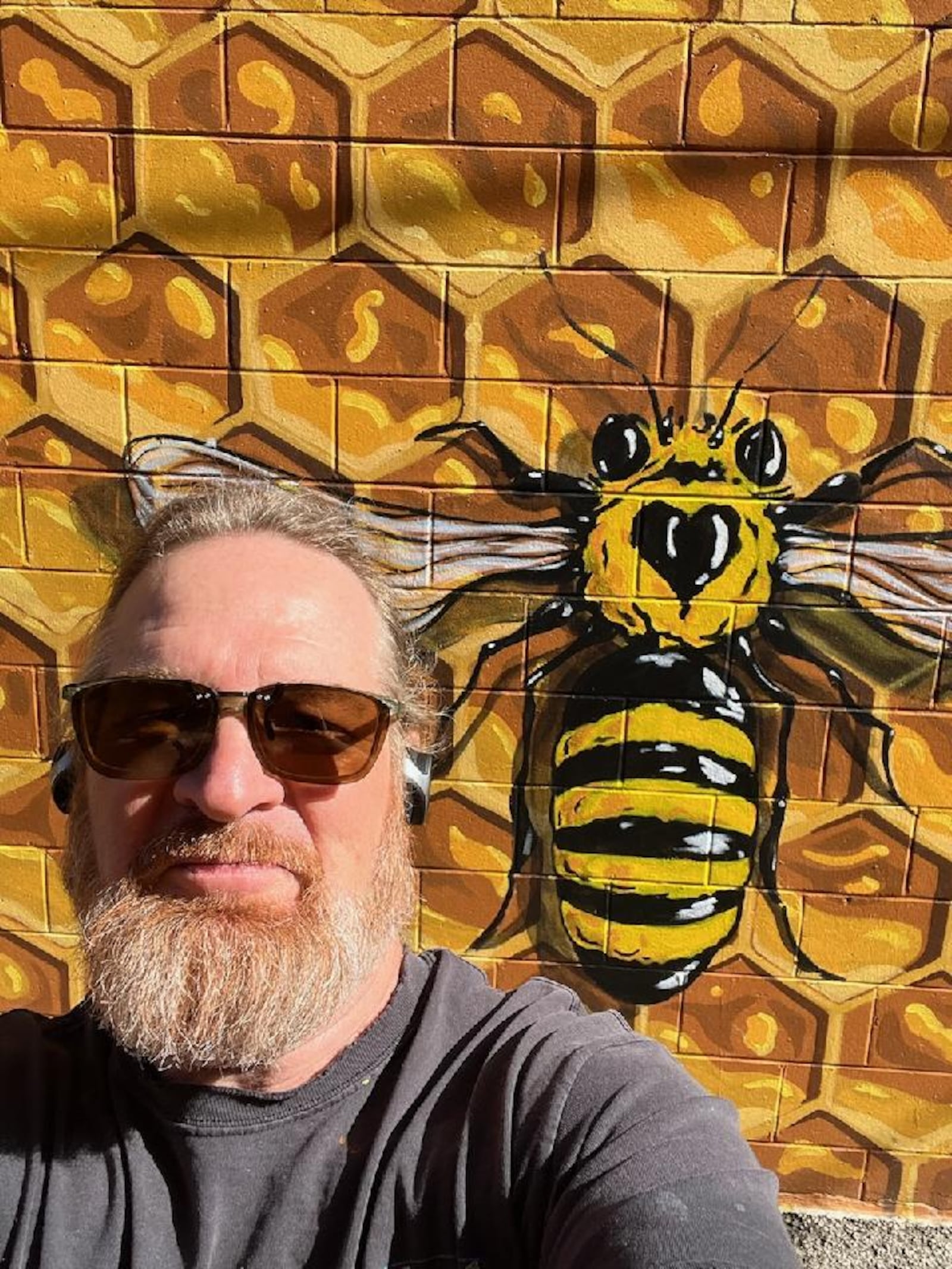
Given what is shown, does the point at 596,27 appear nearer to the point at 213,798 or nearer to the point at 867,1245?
the point at 213,798

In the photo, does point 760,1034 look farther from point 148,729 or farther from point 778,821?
point 148,729

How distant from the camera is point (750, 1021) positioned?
104 inches

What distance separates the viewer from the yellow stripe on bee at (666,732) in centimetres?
250

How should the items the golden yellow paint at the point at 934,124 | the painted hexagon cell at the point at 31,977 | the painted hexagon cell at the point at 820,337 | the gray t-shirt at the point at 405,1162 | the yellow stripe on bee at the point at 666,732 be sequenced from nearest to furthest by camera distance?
the gray t-shirt at the point at 405,1162, the golden yellow paint at the point at 934,124, the painted hexagon cell at the point at 820,337, the yellow stripe on bee at the point at 666,732, the painted hexagon cell at the point at 31,977

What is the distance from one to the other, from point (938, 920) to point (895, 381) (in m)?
1.35

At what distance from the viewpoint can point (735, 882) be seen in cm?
256

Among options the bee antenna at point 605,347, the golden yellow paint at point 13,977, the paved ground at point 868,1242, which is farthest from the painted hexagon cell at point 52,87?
the paved ground at point 868,1242

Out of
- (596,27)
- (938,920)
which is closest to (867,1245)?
(938,920)

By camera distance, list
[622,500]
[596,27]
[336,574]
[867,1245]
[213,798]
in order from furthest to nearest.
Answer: [867,1245] < [622,500] < [596,27] < [336,574] < [213,798]

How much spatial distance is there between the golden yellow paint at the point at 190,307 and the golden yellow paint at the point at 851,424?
149cm

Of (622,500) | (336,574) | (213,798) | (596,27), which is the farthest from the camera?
(622,500)

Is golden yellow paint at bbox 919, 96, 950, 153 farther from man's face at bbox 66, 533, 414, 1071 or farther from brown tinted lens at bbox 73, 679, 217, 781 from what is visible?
brown tinted lens at bbox 73, 679, 217, 781

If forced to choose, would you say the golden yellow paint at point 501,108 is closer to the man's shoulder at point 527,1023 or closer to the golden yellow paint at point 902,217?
the golden yellow paint at point 902,217

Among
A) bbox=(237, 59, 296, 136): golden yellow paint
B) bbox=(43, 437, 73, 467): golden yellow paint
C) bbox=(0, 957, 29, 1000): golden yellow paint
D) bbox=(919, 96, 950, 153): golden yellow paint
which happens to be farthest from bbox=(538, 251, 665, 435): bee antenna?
bbox=(0, 957, 29, 1000): golden yellow paint
